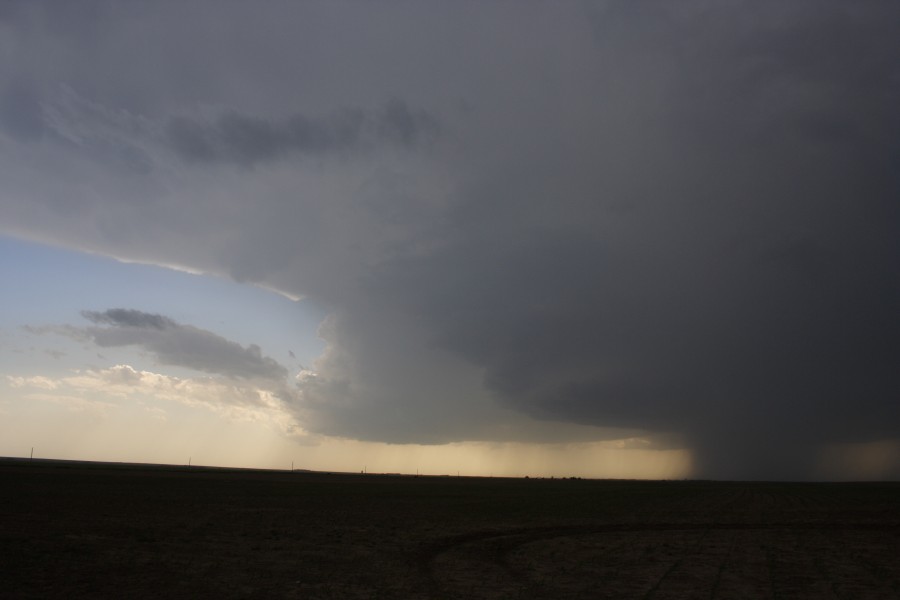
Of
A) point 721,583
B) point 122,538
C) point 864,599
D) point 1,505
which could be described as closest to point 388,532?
point 122,538

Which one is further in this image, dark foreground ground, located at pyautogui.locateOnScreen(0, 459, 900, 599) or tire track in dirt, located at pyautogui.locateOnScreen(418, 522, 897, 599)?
tire track in dirt, located at pyautogui.locateOnScreen(418, 522, 897, 599)

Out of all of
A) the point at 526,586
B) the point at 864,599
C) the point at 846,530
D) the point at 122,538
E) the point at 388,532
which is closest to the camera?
the point at 864,599

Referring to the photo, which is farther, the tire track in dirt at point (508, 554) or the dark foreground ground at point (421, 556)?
the tire track in dirt at point (508, 554)

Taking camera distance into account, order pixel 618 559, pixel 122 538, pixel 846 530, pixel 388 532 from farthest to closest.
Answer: pixel 846 530, pixel 388 532, pixel 122 538, pixel 618 559

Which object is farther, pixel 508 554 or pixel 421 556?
pixel 508 554

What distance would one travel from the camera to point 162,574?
60.8 feet

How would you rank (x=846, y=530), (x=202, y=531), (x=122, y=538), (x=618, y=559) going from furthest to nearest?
1. (x=846, y=530)
2. (x=202, y=531)
3. (x=122, y=538)
4. (x=618, y=559)

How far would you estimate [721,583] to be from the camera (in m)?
18.7

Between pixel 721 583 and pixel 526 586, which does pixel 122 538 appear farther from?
pixel 721 583

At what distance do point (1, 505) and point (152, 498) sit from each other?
13464 millimetres

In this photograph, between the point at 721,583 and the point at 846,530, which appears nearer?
the point at 721,583

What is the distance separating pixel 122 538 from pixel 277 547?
629 cm

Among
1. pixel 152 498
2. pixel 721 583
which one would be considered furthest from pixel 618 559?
pixel 152 498

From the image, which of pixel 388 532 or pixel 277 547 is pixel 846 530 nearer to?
pixel 388 532
